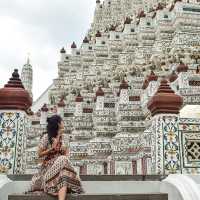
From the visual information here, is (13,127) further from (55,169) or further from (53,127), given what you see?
(55,169)

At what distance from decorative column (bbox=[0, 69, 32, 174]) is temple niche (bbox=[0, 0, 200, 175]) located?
0.58ft

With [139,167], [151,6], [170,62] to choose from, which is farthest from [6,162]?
[151,6]

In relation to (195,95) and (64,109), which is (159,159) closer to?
(195,95)

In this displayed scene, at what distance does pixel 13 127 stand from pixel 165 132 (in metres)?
2.47

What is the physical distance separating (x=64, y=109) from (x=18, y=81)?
1721cm

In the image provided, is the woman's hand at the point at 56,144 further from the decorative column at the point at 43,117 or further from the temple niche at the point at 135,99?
the decorative column at the point at 43,117

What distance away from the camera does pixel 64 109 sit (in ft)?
81.5

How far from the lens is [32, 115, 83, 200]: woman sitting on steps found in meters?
5.63

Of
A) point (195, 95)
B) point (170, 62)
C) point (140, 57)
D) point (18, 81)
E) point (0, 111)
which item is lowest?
point (0, 111)

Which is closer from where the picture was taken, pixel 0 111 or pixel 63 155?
pixel 63 155

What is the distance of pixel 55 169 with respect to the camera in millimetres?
5789

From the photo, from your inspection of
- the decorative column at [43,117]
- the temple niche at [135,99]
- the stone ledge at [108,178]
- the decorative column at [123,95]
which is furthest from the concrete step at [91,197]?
the decorative column at [43,117]

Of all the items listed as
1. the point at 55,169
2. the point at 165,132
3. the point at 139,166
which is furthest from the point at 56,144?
the point at 139,166

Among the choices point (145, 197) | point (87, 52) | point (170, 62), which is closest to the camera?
point (145, 197)
